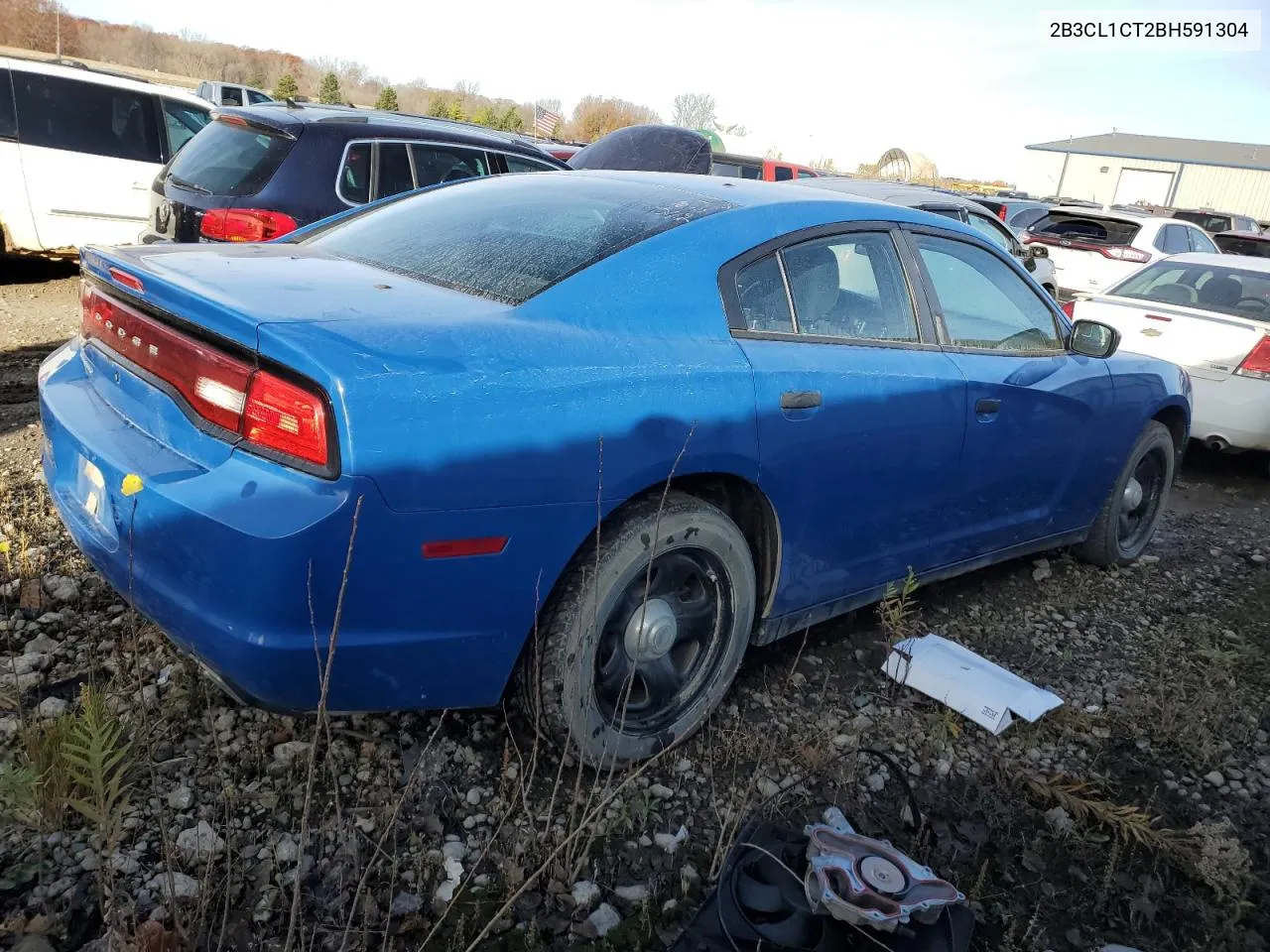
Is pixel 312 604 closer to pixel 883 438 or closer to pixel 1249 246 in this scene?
pixel 883 438

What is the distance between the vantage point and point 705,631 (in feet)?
9.07

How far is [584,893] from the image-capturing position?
7.21 feet

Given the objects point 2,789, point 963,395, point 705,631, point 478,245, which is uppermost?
point 478,245

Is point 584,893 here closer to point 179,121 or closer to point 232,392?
point 232,392

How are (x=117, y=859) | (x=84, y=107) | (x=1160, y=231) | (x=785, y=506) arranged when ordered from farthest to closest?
(x=1160, y=231) → (x=84, y=107) → (x=785, y=506) → (x=117, y=859)

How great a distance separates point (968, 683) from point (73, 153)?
8.21 metres

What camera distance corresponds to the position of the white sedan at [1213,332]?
6180 mm

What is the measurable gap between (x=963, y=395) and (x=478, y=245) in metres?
1.67

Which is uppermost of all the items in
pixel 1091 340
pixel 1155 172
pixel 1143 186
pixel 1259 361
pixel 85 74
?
pixel 1155 172

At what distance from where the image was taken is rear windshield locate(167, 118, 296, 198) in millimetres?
5758

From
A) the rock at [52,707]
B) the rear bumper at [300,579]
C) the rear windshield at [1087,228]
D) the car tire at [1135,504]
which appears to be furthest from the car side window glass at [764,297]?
the rear windshield at [1087,228]

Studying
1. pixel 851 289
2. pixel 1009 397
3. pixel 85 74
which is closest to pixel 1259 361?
pixel 1009 397

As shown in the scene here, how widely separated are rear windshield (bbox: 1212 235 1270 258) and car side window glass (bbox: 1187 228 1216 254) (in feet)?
3.96

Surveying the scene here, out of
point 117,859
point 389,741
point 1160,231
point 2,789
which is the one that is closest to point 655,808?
point 389,741
